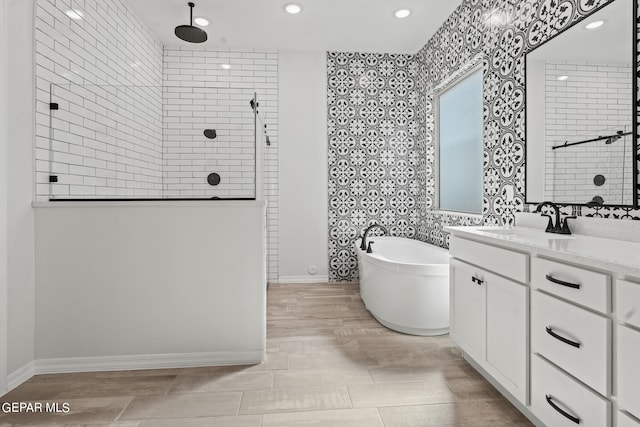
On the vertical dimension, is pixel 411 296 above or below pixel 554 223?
below

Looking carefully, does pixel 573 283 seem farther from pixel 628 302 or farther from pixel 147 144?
pixel 147 144

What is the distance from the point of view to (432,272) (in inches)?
97.3

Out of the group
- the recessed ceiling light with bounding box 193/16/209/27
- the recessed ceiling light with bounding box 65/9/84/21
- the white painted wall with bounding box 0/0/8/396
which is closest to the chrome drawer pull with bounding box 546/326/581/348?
the white painted wall with bounding box 0/0/8/396

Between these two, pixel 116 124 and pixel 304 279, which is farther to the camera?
pixel 304 279

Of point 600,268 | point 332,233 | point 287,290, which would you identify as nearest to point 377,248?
point 332,233

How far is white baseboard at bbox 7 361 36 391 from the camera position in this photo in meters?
1.82

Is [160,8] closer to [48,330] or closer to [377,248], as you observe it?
[48,330]

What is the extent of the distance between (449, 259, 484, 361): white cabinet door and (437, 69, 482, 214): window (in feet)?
3.96

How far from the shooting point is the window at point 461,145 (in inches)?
121

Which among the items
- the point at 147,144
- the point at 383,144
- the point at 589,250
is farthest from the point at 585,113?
the point at 147,144

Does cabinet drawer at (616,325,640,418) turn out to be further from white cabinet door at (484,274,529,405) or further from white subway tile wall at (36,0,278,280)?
white subway tile wall at (36,0,278,280)

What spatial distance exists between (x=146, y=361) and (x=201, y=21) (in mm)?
3191

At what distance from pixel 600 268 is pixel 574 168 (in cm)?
103

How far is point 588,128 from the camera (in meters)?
1.81
